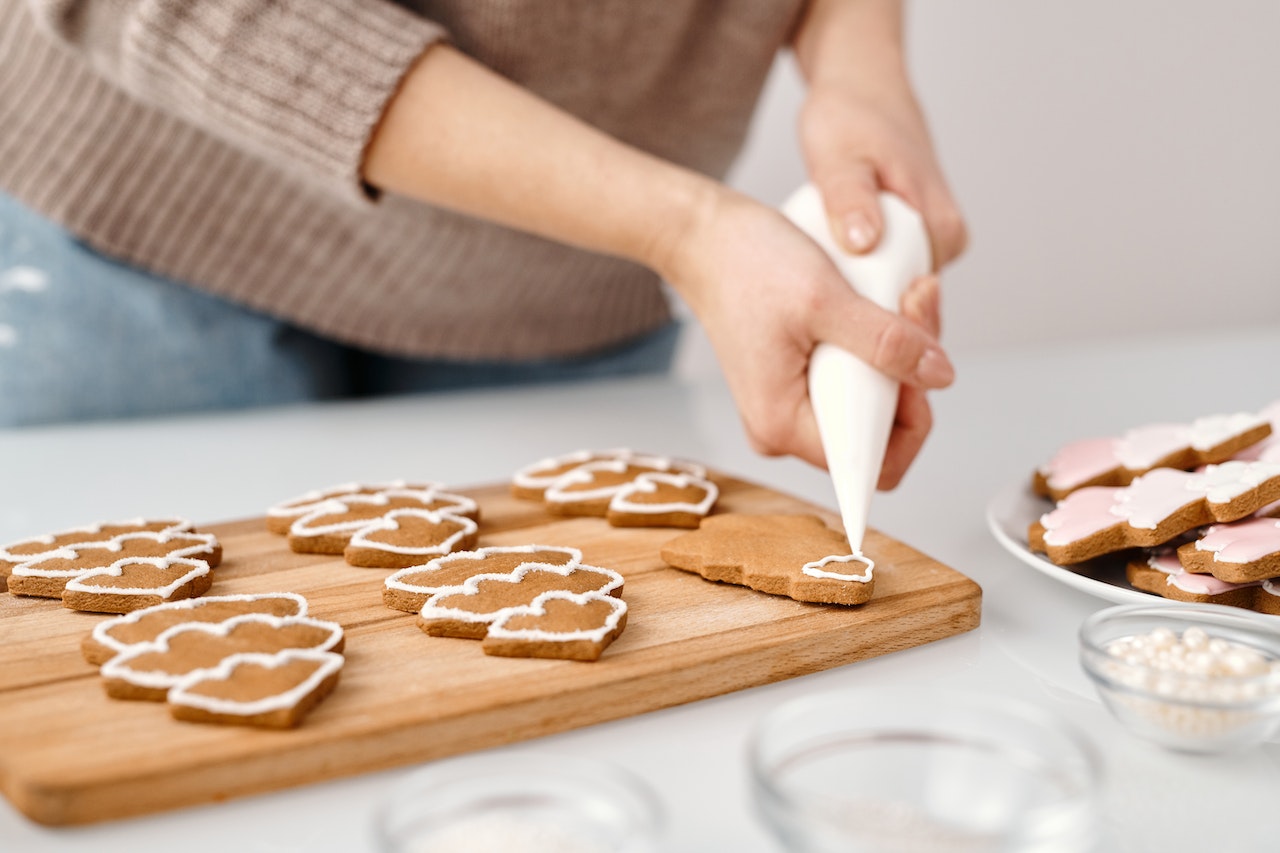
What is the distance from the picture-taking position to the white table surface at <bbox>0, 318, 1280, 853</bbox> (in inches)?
26.1

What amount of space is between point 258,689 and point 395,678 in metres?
0.09

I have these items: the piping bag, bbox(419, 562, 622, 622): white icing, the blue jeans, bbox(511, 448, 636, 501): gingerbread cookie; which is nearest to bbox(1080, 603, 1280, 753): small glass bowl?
the piping bag

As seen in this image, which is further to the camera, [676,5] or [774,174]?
[774,174]

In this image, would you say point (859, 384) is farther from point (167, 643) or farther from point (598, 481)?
point (167, 643)

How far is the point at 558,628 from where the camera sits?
81cm

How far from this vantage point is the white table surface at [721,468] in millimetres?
662

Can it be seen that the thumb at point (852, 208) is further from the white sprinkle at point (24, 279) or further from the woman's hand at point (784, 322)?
the white sprinkle at point (24, 279)

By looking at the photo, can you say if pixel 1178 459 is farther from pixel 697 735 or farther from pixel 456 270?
pixel 456 270

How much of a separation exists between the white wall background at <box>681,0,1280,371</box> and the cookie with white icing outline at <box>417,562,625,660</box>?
7.61 feet

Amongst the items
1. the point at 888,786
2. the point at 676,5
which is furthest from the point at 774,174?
the point at 888,786

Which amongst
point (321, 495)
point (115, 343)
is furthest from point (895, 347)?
point (115, 343)

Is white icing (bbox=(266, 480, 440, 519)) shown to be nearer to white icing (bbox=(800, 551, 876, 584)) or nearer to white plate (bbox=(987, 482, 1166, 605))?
white icing (bbox=(800, 551, 876, 584))

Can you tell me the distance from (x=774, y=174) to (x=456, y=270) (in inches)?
61.0

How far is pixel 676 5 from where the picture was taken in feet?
5.29
